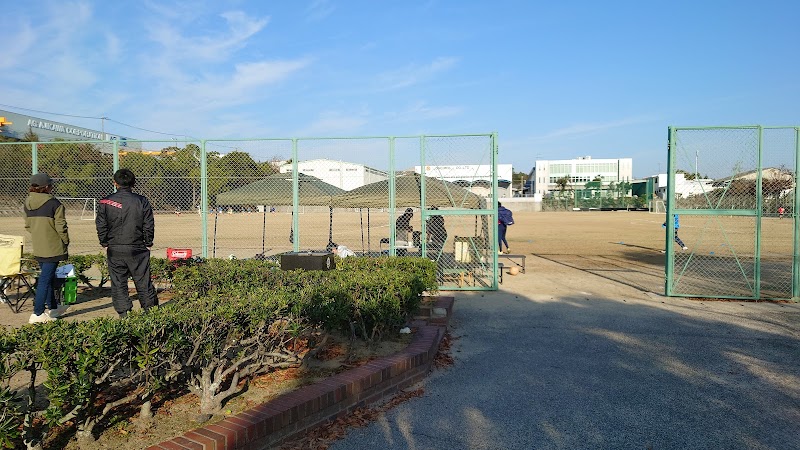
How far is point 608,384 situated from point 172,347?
390 centimetres

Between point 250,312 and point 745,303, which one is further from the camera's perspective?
point 745,303

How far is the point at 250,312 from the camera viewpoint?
4.07 meters

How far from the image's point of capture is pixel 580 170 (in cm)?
11781

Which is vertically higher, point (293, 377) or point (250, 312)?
point (250, 312)

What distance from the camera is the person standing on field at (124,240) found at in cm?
562

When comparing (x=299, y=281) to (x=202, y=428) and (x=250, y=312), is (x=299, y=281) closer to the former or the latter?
(x=250, y=312)

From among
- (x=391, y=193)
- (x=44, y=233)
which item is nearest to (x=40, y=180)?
(x=44, y=233)

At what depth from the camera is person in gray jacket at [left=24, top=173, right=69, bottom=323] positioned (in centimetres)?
646

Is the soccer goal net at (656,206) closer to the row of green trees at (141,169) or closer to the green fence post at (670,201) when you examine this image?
the green fence post at (670,201)

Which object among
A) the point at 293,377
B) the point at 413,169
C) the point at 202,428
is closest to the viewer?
the point at 202,428

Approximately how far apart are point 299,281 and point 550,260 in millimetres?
10697

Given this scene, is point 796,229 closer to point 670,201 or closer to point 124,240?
point 670,201

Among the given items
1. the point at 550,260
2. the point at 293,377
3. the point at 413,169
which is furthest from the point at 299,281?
the point at 550,260

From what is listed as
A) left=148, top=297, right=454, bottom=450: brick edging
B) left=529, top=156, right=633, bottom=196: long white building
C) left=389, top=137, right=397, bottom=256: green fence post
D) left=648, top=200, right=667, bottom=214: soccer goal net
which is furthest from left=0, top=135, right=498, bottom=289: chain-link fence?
left=529, top=156, right=633, bottom=196: long white building
